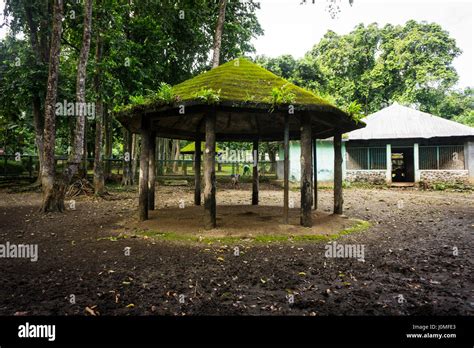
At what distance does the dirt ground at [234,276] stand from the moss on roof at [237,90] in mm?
3378

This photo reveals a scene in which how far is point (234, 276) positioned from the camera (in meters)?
4.91

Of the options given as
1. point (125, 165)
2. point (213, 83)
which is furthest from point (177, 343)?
point (125, 165)

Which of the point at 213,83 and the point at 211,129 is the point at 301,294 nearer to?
the point at 211,129

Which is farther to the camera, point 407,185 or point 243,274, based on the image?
Result: point 407,185

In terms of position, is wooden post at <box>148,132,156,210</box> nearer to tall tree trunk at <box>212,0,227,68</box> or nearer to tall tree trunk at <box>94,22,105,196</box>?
tall tree trunk at <box>94,22,105,196</box>

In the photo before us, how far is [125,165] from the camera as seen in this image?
70.4ft

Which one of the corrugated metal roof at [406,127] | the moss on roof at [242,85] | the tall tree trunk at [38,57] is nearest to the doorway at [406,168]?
the corrugated metal roof at [406,127]

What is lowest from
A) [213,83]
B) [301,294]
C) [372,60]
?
[301,294]

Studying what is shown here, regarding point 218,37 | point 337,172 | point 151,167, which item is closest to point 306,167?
point 337,172

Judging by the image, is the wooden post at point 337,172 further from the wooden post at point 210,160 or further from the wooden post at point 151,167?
the wooden post at point 151,167

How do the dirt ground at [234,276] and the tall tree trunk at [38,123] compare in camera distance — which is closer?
the dirt ground at [234,276]

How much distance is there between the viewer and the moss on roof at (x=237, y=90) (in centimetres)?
736

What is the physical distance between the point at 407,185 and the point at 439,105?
17978 mm

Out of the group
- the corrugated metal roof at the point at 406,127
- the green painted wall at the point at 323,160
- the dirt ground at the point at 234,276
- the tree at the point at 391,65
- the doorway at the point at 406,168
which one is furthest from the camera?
the tree at the point at 391,65
